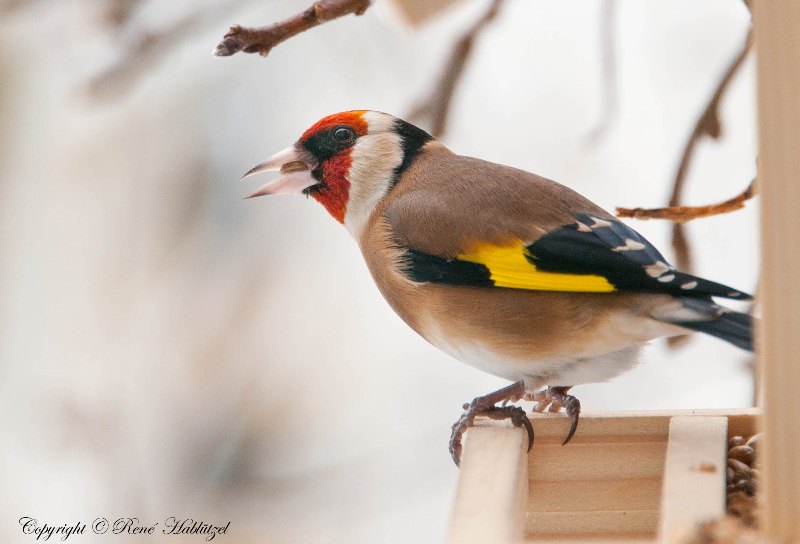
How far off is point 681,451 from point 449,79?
118cm

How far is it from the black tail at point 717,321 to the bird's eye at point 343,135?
0.92 metres

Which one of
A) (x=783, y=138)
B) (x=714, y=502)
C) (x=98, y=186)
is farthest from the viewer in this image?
(x=98, y=186)

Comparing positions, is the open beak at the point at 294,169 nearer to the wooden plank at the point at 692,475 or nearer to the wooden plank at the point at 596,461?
the wooden plank at the point at 596,461

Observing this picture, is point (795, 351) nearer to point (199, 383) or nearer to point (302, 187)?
point (302, 187)

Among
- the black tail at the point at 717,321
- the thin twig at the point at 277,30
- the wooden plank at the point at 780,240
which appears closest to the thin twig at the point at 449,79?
the thin twig at the point at 277,30

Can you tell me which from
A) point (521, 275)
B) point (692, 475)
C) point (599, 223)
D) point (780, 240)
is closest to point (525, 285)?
point (521, 275)

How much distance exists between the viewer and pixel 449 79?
2.49 meters

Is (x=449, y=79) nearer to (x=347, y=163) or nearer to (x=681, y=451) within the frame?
(x=347, y=163)

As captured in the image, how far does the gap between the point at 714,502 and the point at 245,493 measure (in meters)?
2.11

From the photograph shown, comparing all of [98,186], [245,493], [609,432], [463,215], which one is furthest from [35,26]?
[609,432]

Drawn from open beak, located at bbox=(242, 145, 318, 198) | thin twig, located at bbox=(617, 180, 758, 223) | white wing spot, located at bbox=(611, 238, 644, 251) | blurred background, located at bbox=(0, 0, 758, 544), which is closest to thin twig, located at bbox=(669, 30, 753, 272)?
thin twig, located at bbox=(617, 180, 758, 223)

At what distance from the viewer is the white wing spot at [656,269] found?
5.88ft

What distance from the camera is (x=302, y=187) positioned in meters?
2.36

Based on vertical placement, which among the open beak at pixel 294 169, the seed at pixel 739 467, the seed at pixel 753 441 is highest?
the open beak at pixel 294 169
